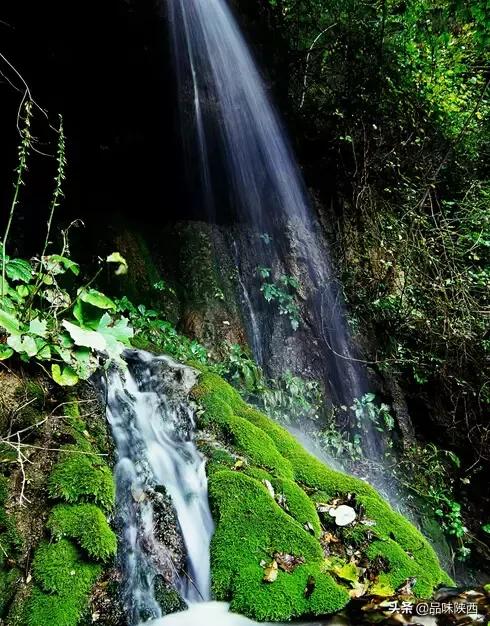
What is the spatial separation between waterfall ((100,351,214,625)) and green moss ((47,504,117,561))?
0.50ft

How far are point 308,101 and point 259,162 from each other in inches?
53.4

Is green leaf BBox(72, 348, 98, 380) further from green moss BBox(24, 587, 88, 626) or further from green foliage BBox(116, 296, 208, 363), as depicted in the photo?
green foliage BBox(116, 296, 208, 363)

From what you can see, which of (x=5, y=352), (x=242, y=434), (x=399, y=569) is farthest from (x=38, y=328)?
(x=399, y=569)

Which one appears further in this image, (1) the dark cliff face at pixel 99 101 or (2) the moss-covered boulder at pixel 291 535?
(1) the dark cliff face at pixel 99 101

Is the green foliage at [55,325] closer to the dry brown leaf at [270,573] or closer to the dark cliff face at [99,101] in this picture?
→ the dry brown leaf at [270,573]

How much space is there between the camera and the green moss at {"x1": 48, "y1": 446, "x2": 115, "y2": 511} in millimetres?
2553

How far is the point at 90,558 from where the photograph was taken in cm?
234

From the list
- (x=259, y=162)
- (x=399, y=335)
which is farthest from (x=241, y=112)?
(x=399, y=335)

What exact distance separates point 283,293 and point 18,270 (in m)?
4.64

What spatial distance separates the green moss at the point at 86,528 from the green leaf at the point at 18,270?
150 centimetres

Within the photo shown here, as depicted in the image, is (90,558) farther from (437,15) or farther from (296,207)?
(437,15)

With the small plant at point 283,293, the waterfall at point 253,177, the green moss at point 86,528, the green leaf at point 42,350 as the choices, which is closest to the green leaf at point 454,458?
the waterfall at point 253,177

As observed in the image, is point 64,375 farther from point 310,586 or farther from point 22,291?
point 310,586

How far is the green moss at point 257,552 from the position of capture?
2395 millimetres
